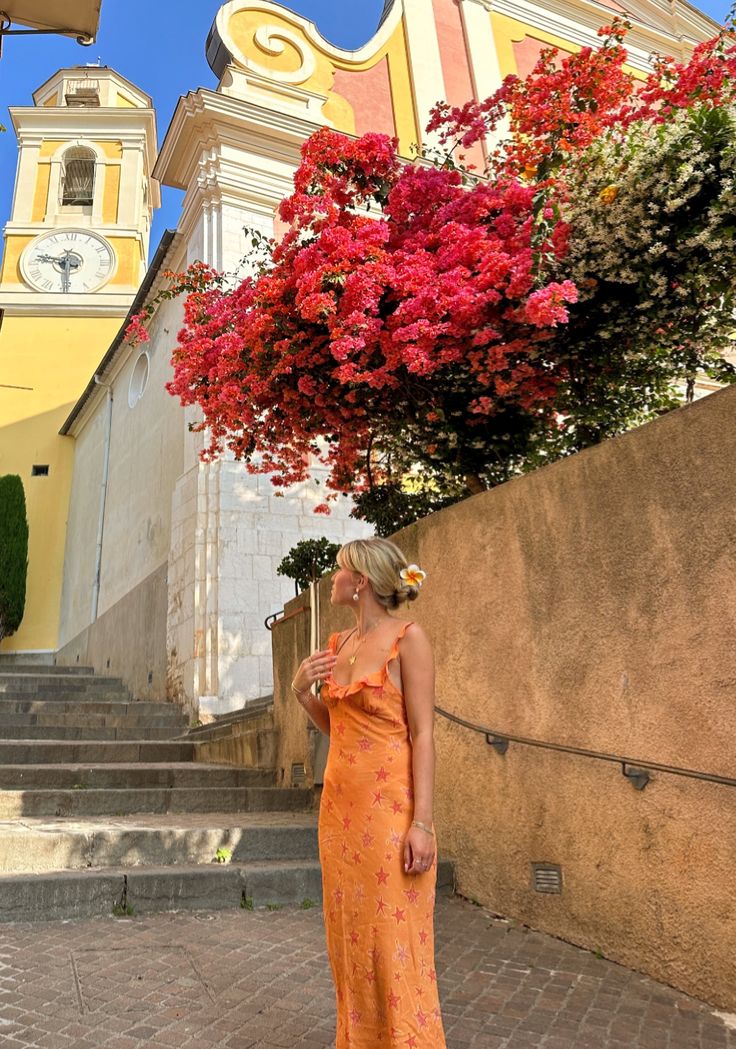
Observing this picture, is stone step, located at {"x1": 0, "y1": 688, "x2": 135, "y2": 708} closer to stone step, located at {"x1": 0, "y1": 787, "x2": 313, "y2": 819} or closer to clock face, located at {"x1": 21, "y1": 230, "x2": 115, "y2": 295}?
stone step, located at {"x1": 0, "y1": 787, "x2": 313, "y2": 819}

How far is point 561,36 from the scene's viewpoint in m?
15.5

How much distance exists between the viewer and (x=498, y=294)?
14.6 feet

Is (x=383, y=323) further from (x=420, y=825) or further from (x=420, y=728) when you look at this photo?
(x=420, y=825)

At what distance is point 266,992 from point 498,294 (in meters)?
3.52

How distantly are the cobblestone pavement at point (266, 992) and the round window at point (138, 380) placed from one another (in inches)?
451

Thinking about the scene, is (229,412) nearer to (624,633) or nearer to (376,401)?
(376,401)

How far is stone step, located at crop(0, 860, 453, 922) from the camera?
12.1ft

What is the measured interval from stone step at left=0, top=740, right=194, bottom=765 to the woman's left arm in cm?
528

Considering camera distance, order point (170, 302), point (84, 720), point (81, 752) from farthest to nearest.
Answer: point (170, 302), point (84, 720), point (81, 752)

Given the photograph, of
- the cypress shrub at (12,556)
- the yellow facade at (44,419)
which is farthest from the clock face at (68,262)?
the cypress shrub at (12,556)

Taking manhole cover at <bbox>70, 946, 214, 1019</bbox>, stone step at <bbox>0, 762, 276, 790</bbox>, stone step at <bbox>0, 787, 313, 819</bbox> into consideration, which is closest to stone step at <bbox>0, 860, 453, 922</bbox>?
manhole cover at <bbox>70, 946, 214, 1019</bbox>

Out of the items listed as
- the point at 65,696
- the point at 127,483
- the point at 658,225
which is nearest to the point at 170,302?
the point at 127,483

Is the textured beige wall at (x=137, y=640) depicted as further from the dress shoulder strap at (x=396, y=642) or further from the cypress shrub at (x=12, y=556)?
the dress shoulder strap at (x=396, y=642)

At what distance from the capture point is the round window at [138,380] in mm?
13969
